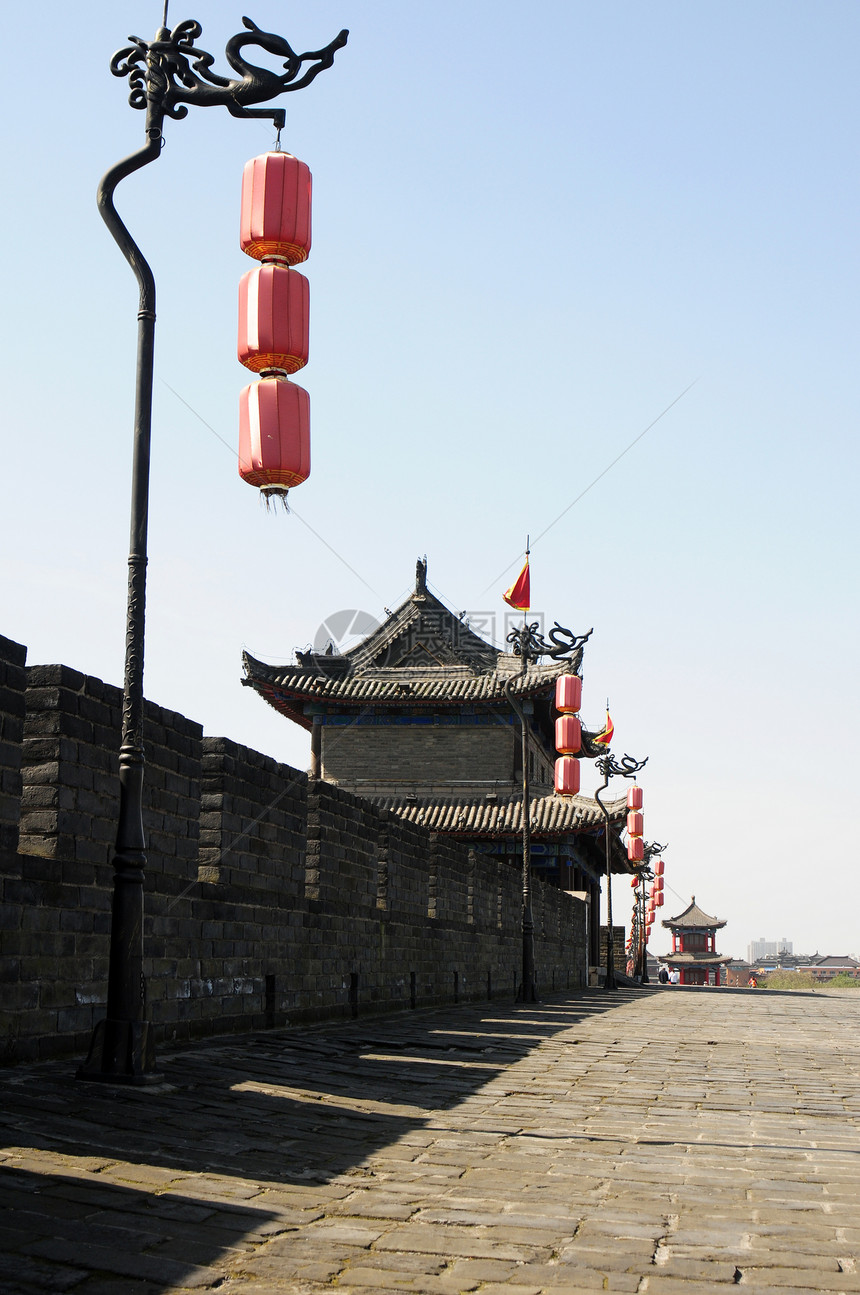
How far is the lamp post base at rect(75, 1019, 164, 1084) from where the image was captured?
652 centimetres

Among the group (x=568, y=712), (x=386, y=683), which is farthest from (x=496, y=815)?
(x=568, y=712)

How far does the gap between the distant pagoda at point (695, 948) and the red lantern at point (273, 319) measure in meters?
79.5

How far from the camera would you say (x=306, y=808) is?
12.0 meters

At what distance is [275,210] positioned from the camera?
9.48 meters

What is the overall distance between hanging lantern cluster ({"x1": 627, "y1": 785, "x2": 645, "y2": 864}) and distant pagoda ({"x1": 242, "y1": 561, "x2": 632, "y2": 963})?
1.18 meters

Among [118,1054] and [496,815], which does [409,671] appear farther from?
[118,1054]

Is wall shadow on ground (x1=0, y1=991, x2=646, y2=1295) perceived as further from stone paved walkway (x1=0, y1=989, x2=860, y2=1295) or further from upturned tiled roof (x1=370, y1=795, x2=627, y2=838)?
upturned tiled roof (x1=370, y1=795, x2=627, y2=838)

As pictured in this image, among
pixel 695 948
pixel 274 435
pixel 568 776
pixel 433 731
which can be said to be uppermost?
pixel 433 731

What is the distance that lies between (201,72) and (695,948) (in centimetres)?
8386

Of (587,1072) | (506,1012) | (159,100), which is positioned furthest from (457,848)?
(159,100)

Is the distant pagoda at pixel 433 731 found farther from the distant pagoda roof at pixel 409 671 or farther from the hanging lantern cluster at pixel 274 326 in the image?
the hanging lantern cluster at pixel 274 326

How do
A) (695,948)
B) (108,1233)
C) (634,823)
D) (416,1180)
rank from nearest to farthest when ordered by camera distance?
1. (108,1233)
2. (416,1180)
3. (634,823)
4. (695,948)

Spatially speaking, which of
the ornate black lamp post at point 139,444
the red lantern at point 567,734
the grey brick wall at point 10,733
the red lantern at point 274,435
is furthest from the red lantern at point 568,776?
the grey brick wall at point 10,733

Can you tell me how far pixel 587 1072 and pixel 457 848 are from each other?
983 cm
